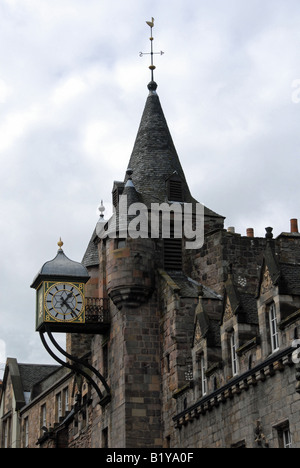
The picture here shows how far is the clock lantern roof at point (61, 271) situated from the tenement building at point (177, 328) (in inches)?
3.2

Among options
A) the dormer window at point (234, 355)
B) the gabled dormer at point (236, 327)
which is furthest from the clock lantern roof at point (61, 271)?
the dormer window at point (234, 355)

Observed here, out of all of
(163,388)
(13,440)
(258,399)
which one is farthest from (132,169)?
(13,440)

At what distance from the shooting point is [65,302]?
41.8 m

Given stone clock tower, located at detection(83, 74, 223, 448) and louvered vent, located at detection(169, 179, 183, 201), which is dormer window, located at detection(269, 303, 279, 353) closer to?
stone clock tower, located at detection(83, 74, 223, 448)

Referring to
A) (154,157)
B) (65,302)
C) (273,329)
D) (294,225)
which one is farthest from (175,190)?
(273,329)

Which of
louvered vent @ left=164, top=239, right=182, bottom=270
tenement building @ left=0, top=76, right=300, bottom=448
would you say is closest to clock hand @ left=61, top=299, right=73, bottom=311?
tenement building @ left=0, top=76, right=300, bottom=448

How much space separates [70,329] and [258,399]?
39.6 ft

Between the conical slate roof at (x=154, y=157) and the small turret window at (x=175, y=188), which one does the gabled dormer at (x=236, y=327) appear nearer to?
the conical slate roof at (x=154, y=157)

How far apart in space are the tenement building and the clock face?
8cm

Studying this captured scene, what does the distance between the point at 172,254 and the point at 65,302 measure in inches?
184

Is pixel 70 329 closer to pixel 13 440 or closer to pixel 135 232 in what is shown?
pixel 135 232

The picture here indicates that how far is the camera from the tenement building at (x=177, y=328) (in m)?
31.3

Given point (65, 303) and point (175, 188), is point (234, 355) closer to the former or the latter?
point (65, 303)
